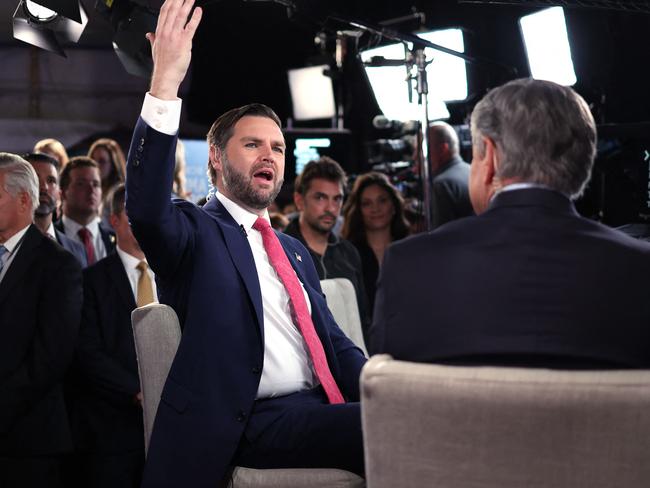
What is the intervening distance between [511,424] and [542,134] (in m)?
0.51

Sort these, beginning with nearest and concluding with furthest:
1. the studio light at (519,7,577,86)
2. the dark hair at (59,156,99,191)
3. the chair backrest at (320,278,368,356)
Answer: the chair backrest at (320,278,368,356)
the dark hair at (59,156,99,191)
the studio light at (519,7,577,86)

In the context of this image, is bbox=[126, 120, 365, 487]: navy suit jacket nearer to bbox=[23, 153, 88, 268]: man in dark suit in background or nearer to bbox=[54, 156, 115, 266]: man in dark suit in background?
bbox=[23, 153, 88, 268]: man in dark suit in background

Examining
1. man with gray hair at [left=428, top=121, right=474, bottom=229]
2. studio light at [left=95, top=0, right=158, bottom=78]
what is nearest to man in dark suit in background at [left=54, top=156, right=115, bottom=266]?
studio light at [left=95, top=0, right=158, bottom=78]

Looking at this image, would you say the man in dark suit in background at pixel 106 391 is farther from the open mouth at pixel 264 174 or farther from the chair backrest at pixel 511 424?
the chair backrest at pixel 511 424

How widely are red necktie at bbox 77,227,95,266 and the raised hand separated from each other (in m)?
2.78

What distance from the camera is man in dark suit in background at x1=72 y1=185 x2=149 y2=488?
3.48 metres

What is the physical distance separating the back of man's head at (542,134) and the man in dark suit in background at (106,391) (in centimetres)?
220

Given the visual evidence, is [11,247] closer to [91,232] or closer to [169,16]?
[91,232]

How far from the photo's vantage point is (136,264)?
3656 millimetres

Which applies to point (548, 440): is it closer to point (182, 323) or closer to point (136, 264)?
point (182, 323)

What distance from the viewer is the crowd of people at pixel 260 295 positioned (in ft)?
4.72

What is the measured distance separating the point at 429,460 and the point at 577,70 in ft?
13.5

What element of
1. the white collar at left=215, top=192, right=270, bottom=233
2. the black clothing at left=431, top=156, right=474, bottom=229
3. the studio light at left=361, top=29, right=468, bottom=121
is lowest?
the black clothing at left=431, top=156, right=474, bottom=229

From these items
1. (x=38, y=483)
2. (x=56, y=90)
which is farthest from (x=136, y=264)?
(x=56, y=90)
